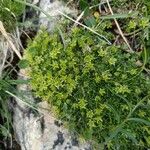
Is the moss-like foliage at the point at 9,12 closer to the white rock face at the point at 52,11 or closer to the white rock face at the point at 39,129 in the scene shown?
the white rock face at the point at 52,11

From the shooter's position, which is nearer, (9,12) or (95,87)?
(95,87)

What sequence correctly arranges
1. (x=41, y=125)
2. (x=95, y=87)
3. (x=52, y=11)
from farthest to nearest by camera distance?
(x=52, y=11), (x=41, y=125), (x=95, y=87)

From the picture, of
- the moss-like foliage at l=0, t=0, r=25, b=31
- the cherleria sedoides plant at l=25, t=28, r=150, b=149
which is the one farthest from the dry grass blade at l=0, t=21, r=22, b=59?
the cherleria sedoides plant at l=25, t=28, r=150, b=149

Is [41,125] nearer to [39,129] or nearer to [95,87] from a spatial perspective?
[39,129]

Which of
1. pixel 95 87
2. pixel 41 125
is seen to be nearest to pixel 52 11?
pixel 95 87

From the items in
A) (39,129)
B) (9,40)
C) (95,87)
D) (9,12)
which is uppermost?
(9,12)

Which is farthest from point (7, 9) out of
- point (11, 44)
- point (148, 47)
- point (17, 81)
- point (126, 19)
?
point (148, 47)
